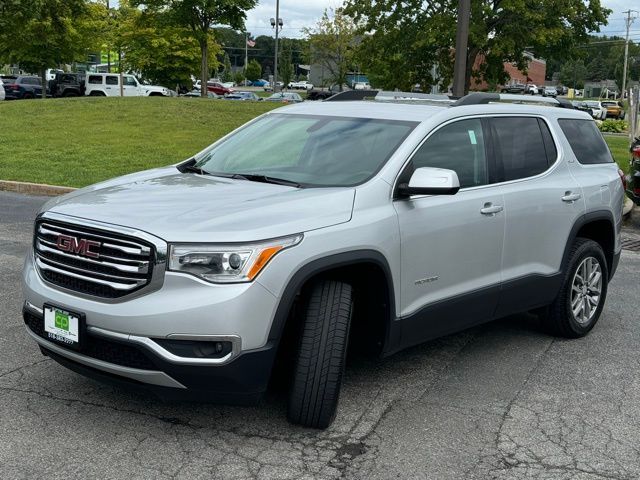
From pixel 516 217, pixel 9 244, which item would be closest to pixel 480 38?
pixel 9 244

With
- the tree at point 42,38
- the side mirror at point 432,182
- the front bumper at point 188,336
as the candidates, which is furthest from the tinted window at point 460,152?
the tree at point 42,38

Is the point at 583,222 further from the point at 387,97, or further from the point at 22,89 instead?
the point at 22,89

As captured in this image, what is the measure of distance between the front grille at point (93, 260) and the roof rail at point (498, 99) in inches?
96.4

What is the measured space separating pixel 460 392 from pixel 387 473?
119cm

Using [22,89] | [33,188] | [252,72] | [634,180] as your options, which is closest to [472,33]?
[634,180]

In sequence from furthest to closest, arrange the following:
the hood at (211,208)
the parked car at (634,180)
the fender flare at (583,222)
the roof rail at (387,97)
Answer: the parked car at (634,180) → the fender flare at (583,222) → the roof rail at (387,97) → the hood at (211,208)

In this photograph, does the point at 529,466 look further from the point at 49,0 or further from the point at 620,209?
the point at 49,0

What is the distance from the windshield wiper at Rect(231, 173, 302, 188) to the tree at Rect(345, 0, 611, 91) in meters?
21.5

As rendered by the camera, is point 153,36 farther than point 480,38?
Yes

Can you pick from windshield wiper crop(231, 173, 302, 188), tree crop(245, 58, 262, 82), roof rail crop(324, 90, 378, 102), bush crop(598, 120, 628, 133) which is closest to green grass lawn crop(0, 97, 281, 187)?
roof rail crop(324, 90, 378, 102)

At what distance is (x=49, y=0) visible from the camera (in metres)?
29.2

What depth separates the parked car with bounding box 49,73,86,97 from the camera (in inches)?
1769

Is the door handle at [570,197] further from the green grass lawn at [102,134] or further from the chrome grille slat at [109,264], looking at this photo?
the green grass lawn at [102,134]

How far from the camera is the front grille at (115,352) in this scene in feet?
11.8
